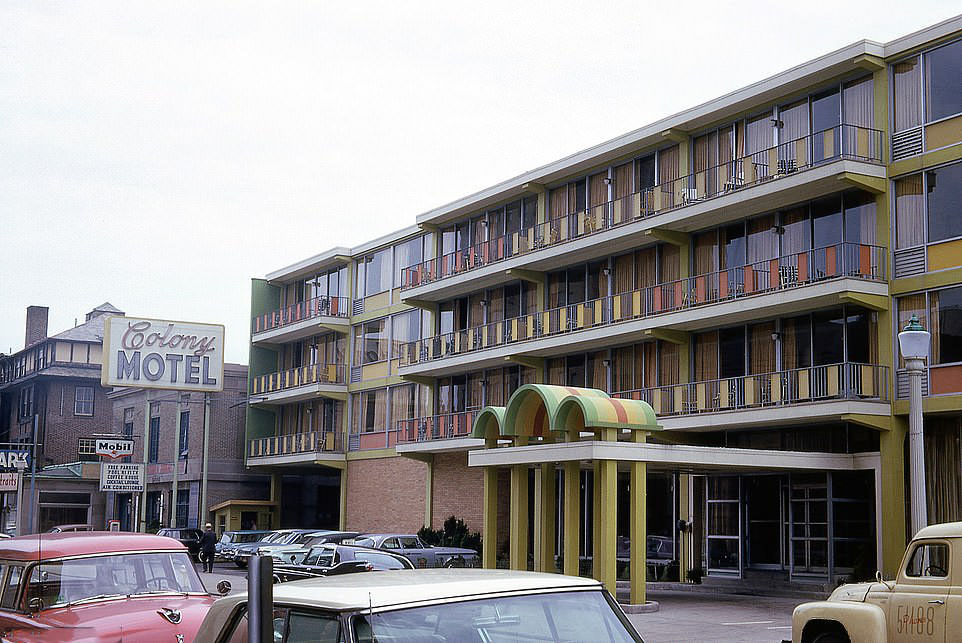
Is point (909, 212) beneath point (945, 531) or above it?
above

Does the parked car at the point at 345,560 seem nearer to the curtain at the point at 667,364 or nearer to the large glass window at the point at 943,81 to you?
the curtain at the point at 667,364

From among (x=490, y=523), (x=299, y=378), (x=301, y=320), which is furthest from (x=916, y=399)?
(x=301, y=320)

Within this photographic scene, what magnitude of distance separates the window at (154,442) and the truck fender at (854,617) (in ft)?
179

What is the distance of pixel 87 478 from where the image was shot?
214 ft

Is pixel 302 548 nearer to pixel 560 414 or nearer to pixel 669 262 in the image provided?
pixel 560 414

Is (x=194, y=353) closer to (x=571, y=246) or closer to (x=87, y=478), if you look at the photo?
(x=87, y=478)

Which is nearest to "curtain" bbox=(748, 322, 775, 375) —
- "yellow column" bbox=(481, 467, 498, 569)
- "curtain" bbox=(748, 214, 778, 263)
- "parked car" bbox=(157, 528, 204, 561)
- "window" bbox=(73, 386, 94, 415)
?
"curtain" bbox=(748, 214, 778, 263)

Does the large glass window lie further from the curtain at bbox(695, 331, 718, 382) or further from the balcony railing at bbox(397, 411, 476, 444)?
the balcony railing at bbox(397, 411, 476, 444)

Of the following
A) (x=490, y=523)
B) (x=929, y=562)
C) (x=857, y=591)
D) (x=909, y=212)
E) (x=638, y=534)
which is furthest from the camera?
(x=490, y=523)

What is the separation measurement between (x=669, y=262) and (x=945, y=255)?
9099 mm

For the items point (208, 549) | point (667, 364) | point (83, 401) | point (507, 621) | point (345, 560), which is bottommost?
point (208, 549)

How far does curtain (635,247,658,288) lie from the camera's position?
3606 cm

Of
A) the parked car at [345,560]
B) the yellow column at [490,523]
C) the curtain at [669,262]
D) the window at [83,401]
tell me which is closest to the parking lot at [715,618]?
the parked car at [345,560]

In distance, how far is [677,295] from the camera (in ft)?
111
